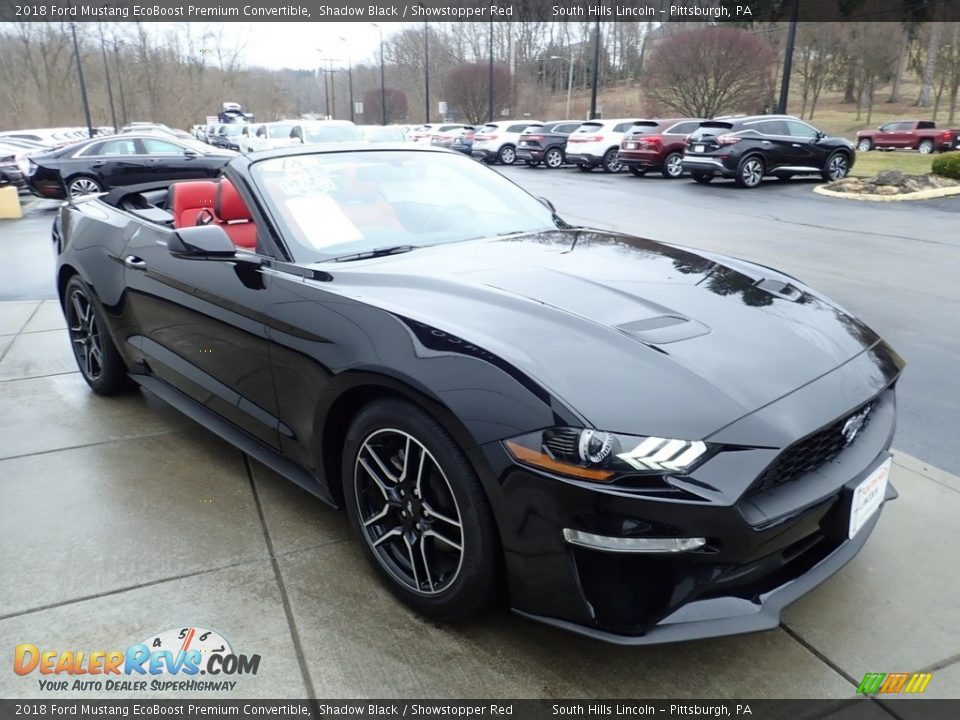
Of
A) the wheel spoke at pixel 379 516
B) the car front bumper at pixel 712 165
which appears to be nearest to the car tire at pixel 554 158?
the car front bumper at pixel 712 165

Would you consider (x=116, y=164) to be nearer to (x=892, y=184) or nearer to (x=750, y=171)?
(x=750, y=171)

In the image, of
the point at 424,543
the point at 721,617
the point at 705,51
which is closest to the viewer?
the point at 721,617

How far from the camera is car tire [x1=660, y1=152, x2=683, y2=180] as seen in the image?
67.6ft

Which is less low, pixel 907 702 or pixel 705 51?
pixel 705 51

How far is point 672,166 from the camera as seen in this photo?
20625 millimetres

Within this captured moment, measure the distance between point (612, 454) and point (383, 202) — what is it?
1.92 m

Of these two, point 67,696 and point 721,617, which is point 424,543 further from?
point 67,696

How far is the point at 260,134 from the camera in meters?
23.8

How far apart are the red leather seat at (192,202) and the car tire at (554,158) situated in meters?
23.3

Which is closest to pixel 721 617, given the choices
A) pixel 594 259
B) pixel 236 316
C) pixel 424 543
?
pixel 424 543

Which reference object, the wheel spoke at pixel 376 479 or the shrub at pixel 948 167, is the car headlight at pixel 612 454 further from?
the shrub at pixel 948 167

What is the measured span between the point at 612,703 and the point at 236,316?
199 centimetres

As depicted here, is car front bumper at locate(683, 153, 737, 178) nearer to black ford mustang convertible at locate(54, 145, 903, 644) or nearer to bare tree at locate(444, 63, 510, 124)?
black ford mustang convertible at locate(54, 145, 903, 644)

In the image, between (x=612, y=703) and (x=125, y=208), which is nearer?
(x=612, y=703)
